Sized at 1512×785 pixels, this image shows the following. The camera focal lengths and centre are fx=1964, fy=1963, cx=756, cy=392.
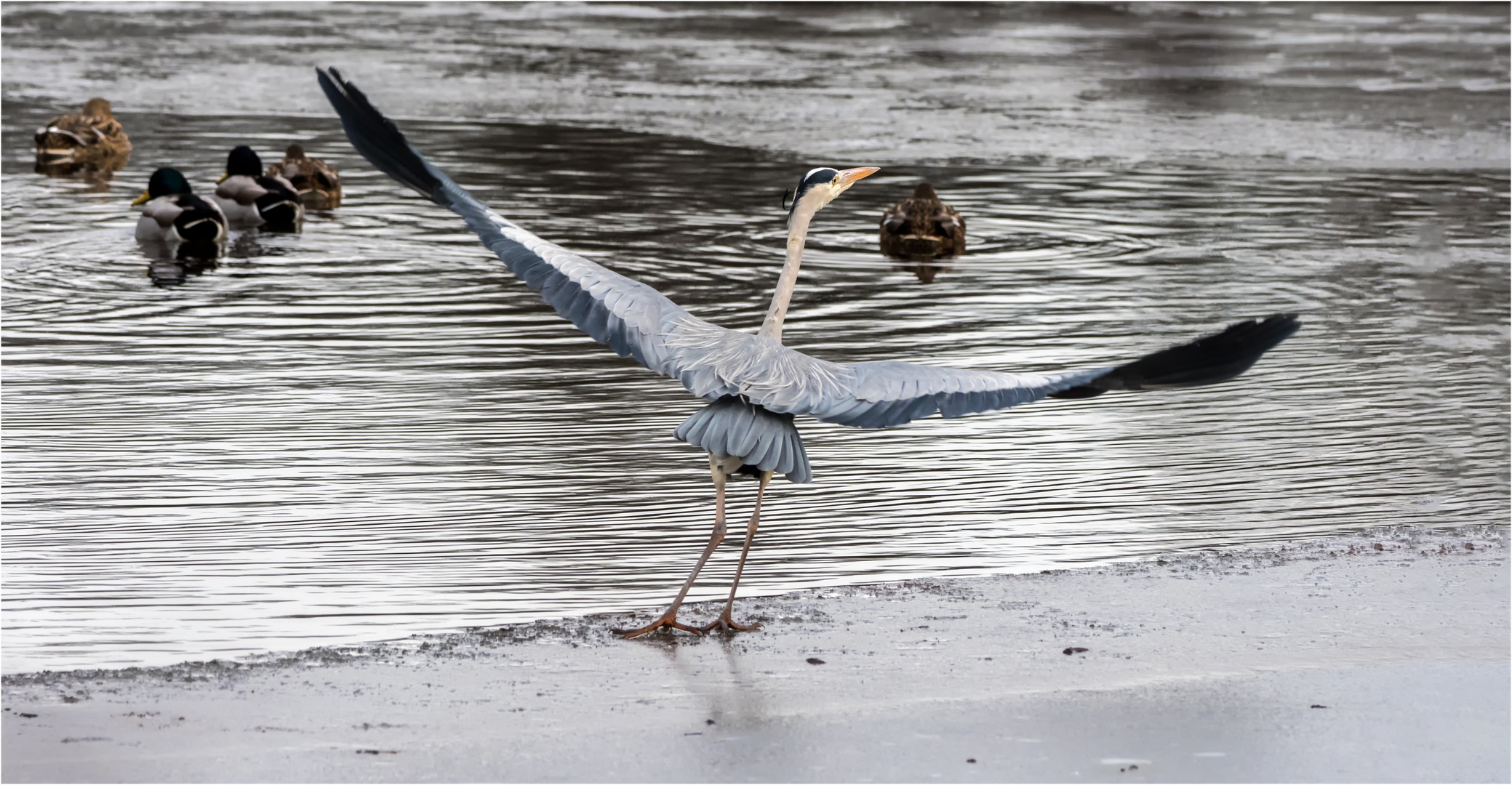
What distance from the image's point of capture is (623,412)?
938 centimetres

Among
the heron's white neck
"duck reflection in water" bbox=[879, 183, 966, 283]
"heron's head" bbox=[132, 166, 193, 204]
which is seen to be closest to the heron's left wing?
the heron's white neck

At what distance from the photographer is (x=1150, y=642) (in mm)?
6180

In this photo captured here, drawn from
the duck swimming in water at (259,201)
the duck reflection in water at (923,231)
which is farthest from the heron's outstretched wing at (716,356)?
the duck swimming in water at (259,201)

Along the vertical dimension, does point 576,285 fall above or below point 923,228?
above

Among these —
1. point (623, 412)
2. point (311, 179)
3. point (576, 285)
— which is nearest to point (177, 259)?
point (311, 179)

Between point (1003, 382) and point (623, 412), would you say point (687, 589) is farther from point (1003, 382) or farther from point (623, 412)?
point (623, 412)

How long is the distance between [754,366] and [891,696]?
1.14 m

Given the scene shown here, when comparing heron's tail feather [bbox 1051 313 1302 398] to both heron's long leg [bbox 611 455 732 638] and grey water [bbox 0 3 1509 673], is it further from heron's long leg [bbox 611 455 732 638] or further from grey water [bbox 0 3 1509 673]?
grey water [bbox 0 3 1509 673]

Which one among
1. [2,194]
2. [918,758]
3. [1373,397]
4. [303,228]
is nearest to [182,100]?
[2,194]

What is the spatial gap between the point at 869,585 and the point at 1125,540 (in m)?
1.22

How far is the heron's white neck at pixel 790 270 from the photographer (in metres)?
6.45

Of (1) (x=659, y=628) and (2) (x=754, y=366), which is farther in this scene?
(1) (x=659, y=628)

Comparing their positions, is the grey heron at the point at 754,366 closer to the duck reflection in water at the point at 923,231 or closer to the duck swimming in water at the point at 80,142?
the duck reflection in water at the point at 923,231

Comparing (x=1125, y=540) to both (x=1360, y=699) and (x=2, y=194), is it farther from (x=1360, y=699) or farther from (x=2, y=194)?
(x=2, y=194)
